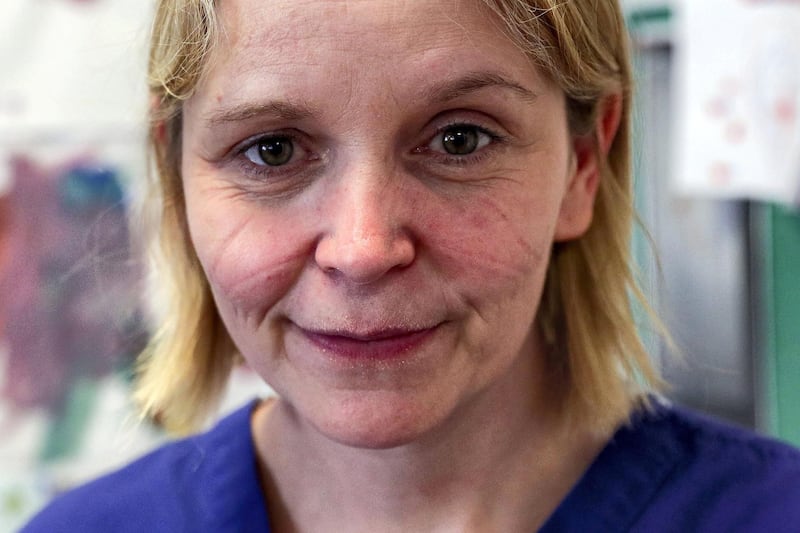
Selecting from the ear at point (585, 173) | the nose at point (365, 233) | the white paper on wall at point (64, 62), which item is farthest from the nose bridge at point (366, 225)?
the white paper on wall at point (64, 62)

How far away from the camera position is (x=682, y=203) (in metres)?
1.56

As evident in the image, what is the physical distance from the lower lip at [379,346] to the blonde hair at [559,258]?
26 centimetres

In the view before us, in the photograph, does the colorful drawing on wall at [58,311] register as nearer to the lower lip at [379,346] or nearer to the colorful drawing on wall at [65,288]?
the colorful drawing on wall at [65,288]

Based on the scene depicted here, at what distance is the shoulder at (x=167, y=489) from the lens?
96 centimetres

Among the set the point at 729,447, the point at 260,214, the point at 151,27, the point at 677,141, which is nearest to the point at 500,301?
the point at 260,214

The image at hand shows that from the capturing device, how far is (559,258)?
3.21 feet

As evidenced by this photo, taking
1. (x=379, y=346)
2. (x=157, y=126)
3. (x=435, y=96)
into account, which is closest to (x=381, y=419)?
(x=379, y=346)

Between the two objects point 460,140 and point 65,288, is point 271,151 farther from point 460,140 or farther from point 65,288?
Answer: point 65,288

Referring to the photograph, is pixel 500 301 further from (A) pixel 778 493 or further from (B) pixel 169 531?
(B) pixel 169 531

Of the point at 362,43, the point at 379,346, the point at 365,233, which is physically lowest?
the point at 379,346

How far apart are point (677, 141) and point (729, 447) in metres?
0.75

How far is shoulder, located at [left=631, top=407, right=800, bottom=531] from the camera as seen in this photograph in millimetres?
835

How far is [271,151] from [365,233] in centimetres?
15

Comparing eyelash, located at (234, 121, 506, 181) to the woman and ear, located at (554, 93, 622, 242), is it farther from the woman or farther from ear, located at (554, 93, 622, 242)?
ear, located at (554, 93, 622, 242)
